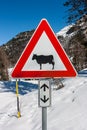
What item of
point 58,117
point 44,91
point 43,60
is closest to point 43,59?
point 43,60

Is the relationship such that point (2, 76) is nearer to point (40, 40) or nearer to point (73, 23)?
point (73, 23)

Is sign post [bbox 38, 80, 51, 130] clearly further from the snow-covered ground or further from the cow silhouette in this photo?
the snow-covered ground

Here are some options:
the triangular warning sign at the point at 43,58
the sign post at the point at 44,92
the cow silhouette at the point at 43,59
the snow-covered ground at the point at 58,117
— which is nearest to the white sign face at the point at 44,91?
the sign post at the point at 44,92

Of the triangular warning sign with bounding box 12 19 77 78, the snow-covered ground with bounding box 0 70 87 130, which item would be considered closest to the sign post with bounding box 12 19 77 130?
the triangular warning sign with bounding box 12 19 77 78

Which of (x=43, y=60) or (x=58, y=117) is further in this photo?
(x=58, y=117)

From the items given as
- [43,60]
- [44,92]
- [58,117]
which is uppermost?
[43,60]

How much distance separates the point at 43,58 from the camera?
488cm

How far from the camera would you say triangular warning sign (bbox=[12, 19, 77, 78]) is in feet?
16.0

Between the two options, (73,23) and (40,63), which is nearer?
(40,63)

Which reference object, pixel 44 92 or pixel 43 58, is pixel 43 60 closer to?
pixel 43 58

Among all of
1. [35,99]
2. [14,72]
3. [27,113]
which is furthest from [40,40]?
[35,99]

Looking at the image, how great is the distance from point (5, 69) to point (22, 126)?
5458 cm

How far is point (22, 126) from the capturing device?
10.9 meters

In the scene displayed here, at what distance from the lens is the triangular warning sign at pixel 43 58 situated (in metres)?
4.87
